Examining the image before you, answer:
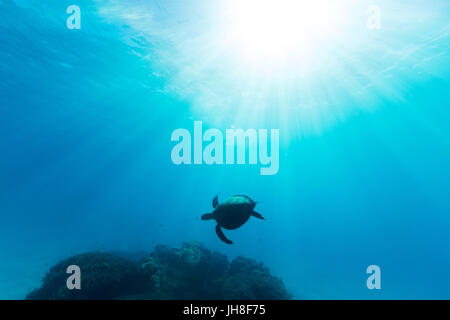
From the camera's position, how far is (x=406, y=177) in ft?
204

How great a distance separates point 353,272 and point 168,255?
3510 centimetres

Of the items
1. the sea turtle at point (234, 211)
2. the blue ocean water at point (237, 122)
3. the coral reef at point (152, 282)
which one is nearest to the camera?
the sea turtle at point (234, 211)

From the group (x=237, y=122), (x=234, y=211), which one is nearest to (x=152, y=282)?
(x=234, y=211)

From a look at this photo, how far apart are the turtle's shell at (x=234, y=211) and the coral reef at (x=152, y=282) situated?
12.3 ft

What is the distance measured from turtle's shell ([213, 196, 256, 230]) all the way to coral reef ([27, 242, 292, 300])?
12.3 ft

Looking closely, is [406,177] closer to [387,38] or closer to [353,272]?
[353,272]

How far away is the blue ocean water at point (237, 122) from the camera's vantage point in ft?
60.5

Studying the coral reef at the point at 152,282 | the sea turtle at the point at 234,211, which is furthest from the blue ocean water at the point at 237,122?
the sea turtle at the point at 234,211

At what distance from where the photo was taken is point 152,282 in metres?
8.43

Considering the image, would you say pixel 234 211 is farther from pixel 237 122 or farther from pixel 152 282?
pixel 237 122

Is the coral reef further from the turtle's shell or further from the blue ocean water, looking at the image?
the blue ocean water

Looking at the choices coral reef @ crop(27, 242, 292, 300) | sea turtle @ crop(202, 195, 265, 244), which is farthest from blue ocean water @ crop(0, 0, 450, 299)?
sea turtle @ crop(202, 195, 265, 244)

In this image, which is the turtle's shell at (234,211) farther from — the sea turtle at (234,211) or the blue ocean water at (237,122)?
the blue ocean water at (237,122)

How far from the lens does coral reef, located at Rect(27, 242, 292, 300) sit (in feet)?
25.7
